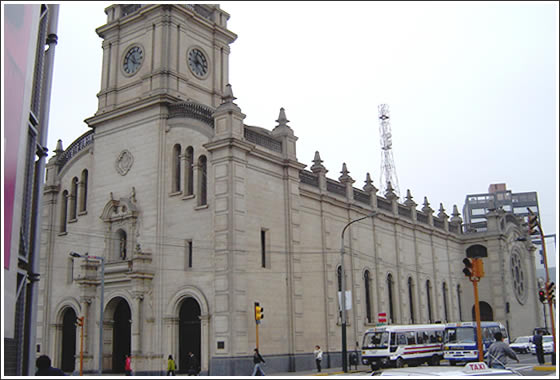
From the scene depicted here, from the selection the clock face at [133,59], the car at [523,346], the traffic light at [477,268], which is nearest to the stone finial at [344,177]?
the clock face at [133,59]

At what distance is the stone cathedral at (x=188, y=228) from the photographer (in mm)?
33594

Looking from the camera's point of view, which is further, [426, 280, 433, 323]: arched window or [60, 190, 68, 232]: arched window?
[426, 280, 433, 323]: arched window

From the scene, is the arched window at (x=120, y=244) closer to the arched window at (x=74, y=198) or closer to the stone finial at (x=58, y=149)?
the arched window at (x=74, y=198)

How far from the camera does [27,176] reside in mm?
16859

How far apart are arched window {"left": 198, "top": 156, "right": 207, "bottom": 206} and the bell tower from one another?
476 centimetres

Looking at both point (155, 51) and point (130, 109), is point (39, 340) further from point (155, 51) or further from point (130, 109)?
point (155, 51)

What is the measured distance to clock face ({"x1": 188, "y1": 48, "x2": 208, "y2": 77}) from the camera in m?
41.1

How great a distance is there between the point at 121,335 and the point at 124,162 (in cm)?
1052

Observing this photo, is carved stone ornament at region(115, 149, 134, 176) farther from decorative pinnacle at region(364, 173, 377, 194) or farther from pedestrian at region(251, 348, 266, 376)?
decorative pinnacle at region(364, 173, 377, 194)

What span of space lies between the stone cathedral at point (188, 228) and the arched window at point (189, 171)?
3.3 inches

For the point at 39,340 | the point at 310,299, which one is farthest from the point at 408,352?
the point at 39,340

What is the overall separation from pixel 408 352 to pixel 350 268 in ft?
30.7

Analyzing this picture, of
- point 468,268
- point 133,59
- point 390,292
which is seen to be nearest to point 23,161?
Result: point 468,268

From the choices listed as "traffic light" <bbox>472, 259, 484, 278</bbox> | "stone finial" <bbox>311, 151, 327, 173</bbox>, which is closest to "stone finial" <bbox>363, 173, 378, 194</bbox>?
"stone finial" <bbox>311, 151, 327, 173</bbox>
